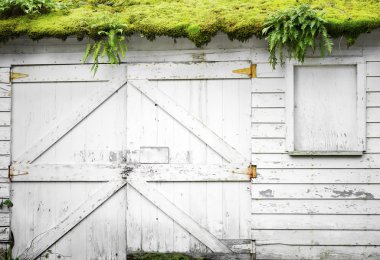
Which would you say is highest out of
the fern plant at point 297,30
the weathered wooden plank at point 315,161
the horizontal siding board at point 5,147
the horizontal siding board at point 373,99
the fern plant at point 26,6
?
the fern plant at point 26,6

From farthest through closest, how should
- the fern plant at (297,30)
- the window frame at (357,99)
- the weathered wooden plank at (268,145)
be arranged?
the weathered wooden plank at (268,145) → the window frame at (357,99) → the fern plant at (297,30)

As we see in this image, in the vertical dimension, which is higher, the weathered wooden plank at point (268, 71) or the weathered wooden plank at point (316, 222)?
the weathered wooden plank at point (268, 71)

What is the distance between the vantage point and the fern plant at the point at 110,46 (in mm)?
5578

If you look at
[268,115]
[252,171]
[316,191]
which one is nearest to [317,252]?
[316,191]

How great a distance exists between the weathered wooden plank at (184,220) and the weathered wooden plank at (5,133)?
6.95 ft

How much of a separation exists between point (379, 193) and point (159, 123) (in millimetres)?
3175

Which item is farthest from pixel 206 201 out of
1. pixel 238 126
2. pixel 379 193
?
pixel 379 193

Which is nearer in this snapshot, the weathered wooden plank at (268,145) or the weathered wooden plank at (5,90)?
the weathered wooden plank at (268,145)

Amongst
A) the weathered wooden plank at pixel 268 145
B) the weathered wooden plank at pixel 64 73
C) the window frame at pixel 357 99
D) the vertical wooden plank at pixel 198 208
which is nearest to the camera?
the window frame at pixel 357 99

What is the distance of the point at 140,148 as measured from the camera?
19.6 feet

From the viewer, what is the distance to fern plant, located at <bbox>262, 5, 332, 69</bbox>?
5.29 m

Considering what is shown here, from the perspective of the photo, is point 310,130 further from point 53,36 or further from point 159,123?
point 53,36

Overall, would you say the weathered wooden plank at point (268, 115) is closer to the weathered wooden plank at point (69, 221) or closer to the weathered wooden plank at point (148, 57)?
the weathered wooden plank at point (148, 57)

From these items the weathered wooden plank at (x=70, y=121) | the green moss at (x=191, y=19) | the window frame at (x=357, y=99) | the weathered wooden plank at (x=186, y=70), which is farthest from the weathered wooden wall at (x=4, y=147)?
the window frame at (x=357, y=99)
